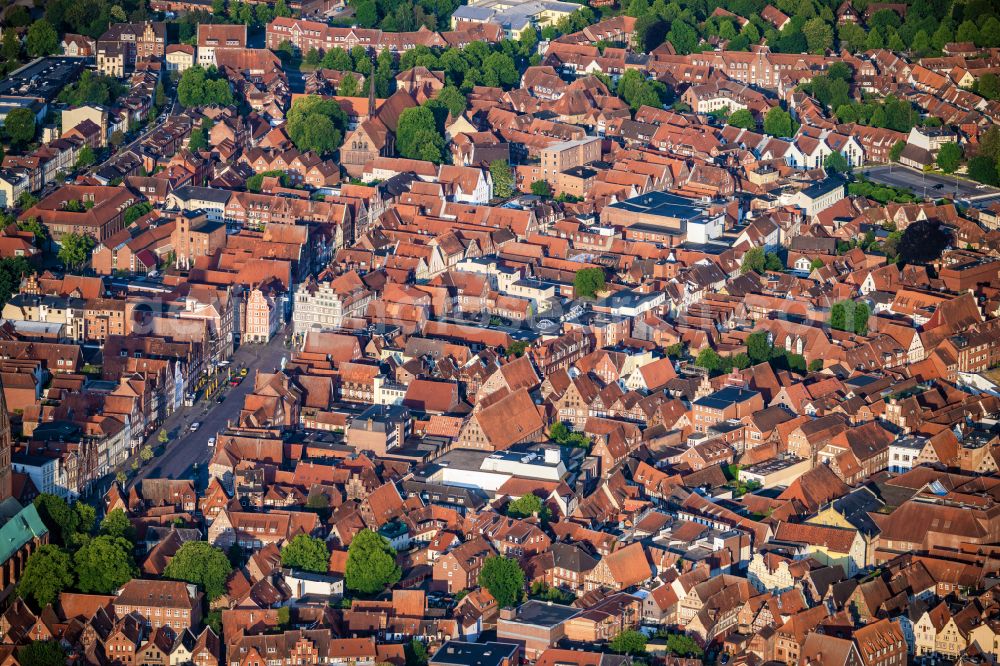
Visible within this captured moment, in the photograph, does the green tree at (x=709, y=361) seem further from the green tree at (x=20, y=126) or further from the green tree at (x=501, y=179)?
the green tree at (x=20, y=126)

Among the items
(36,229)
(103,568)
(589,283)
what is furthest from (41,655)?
(36,229)

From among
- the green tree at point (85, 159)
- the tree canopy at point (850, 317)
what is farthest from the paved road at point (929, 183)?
the green tree at point (85, 159)

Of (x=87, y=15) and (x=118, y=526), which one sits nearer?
(x=118, y=526)

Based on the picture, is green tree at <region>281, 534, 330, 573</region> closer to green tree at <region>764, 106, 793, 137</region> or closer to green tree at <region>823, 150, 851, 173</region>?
green tree at <region>823, 150, 851, 173</region>

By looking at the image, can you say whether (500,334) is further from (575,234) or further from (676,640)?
(676,640)

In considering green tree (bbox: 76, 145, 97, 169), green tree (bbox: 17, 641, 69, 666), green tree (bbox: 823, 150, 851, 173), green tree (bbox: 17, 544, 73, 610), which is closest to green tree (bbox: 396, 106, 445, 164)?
green tree (bbox: 76, 145, 97, 169)

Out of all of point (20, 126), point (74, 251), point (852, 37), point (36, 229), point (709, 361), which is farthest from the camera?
point (852, 37)

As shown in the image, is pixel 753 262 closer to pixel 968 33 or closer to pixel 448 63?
pixel 448 63

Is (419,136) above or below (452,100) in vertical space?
above

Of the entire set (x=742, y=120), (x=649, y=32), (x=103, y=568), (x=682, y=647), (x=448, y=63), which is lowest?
(x=649, y=32)
